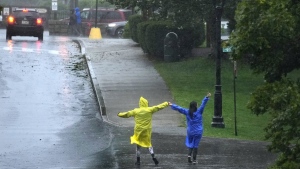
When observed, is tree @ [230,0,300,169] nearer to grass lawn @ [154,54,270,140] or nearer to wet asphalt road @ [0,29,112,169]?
wet asphalt road @ [0,29,112,169]

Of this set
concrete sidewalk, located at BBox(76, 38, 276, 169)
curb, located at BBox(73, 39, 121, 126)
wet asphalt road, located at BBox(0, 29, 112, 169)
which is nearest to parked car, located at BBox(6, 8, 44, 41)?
wet asphalt road, located at BBox(0, 29, 112, 169)

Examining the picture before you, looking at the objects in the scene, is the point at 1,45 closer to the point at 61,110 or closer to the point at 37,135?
the point at 61,110

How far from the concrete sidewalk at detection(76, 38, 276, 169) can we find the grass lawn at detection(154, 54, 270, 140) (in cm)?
48

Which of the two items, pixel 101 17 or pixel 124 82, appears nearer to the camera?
pixel 124 82

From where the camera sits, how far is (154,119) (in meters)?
22.9

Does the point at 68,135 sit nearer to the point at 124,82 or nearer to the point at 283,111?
the point at 124,82

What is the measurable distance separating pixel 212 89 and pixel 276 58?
15926 millimetres

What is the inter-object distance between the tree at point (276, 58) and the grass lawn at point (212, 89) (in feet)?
27.7

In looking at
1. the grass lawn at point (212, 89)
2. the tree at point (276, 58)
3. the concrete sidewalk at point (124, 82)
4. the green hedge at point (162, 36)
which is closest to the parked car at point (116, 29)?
the concrete sidewalk at point (124, 82)

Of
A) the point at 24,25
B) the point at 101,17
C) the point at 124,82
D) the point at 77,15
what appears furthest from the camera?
the point at 101,17

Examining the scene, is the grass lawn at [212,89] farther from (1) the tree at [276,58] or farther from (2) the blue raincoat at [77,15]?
(2) the blue raincoat at [77,15]

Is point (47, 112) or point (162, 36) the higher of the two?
point (162, 36)

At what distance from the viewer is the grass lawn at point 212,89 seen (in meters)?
22.0

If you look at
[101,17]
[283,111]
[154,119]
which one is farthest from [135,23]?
[283,111]
